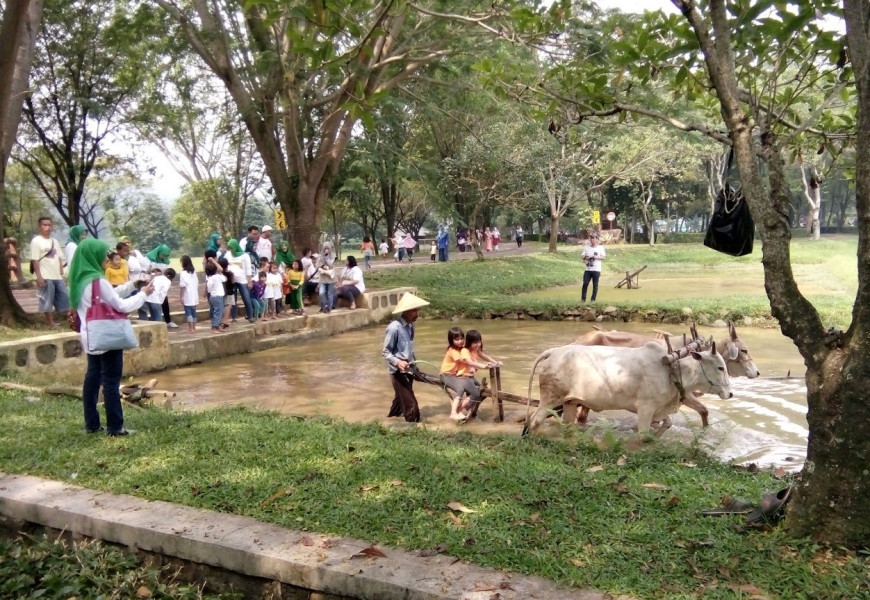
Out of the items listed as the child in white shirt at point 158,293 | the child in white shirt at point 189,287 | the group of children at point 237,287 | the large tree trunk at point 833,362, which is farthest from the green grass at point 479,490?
the child in white shirt at point 189,287

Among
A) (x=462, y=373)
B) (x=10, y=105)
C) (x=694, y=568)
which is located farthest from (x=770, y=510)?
(x=10, y=105)

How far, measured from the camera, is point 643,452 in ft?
19.4

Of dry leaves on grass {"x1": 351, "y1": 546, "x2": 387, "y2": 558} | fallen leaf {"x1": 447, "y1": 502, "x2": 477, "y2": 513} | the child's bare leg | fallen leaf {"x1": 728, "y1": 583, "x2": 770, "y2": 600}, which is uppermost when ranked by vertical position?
dry leaves on grass {"x1": 351, "y1": 546, "x2": 387, "y2": 558}

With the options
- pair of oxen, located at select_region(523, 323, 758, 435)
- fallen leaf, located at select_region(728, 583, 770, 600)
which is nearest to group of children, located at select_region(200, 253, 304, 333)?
pair of oxen, located at select_region(523, 323, 758, 435)

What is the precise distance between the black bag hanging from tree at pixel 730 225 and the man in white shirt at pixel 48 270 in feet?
34.3

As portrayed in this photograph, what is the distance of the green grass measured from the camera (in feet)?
11.6

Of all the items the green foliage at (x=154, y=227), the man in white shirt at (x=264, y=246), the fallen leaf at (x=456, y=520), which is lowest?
the fallen leaf at (x=456, y=520)

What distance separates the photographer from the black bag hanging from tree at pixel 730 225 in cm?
507

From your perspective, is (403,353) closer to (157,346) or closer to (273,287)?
(157,346)

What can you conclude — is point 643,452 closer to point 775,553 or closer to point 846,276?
point 775,553

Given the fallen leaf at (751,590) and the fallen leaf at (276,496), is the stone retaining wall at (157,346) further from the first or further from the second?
the fallen leaf at (751,590)

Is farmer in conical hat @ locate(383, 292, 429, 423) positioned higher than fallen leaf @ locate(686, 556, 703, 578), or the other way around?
farmer in conical hat @ locate(383, 292, 429, 423)

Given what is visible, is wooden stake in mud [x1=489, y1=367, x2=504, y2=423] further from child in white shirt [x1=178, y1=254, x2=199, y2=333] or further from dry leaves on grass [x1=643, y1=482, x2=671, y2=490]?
child in white shirt [x1=178, y1=254, x2=199, y2=333]

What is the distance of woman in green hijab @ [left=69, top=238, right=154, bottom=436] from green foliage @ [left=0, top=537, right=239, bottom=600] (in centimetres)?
193
